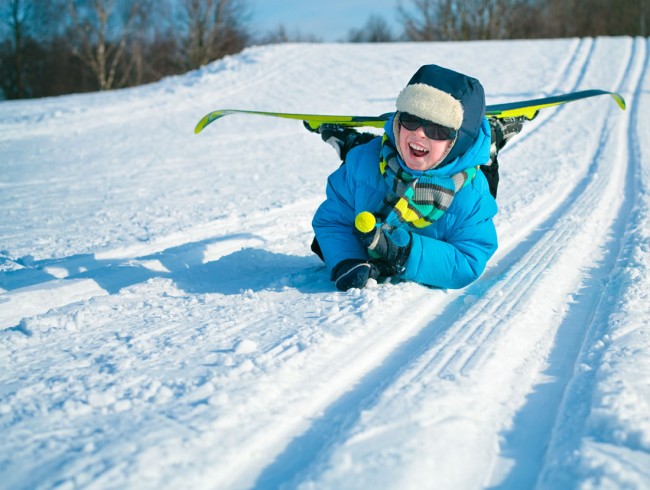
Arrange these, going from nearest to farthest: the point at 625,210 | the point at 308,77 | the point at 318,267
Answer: the point at 318,267
the point at 625,210
the point at 308,77

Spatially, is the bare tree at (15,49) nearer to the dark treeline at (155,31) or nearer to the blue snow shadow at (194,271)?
the dark treeline at (155,31)

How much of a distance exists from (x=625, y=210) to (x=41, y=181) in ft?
16.4

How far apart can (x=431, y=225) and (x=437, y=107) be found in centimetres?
53

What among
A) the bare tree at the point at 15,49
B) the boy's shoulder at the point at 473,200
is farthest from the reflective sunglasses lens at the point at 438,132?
the bare tree at the point at 15,49

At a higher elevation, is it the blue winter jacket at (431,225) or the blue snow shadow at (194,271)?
the blue winter jacket at (431,225)

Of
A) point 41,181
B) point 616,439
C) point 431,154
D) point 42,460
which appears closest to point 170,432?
point 42,460

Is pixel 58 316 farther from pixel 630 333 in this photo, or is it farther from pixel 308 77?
pixel 308 77

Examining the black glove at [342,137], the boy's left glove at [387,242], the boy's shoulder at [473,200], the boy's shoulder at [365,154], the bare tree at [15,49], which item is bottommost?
the boy's left glove at [387,242]

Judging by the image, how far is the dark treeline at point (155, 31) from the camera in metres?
19.1

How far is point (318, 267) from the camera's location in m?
2.79

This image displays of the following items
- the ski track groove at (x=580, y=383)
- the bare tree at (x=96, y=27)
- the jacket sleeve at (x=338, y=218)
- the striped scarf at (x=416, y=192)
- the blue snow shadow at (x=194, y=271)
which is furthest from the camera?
the bare tree at (x=96, y=27)

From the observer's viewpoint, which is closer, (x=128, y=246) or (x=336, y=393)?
(x=336, y=393)

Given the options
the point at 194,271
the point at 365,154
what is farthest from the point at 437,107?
the point at 194,271

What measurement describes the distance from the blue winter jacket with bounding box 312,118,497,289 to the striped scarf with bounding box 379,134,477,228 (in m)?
0.04
